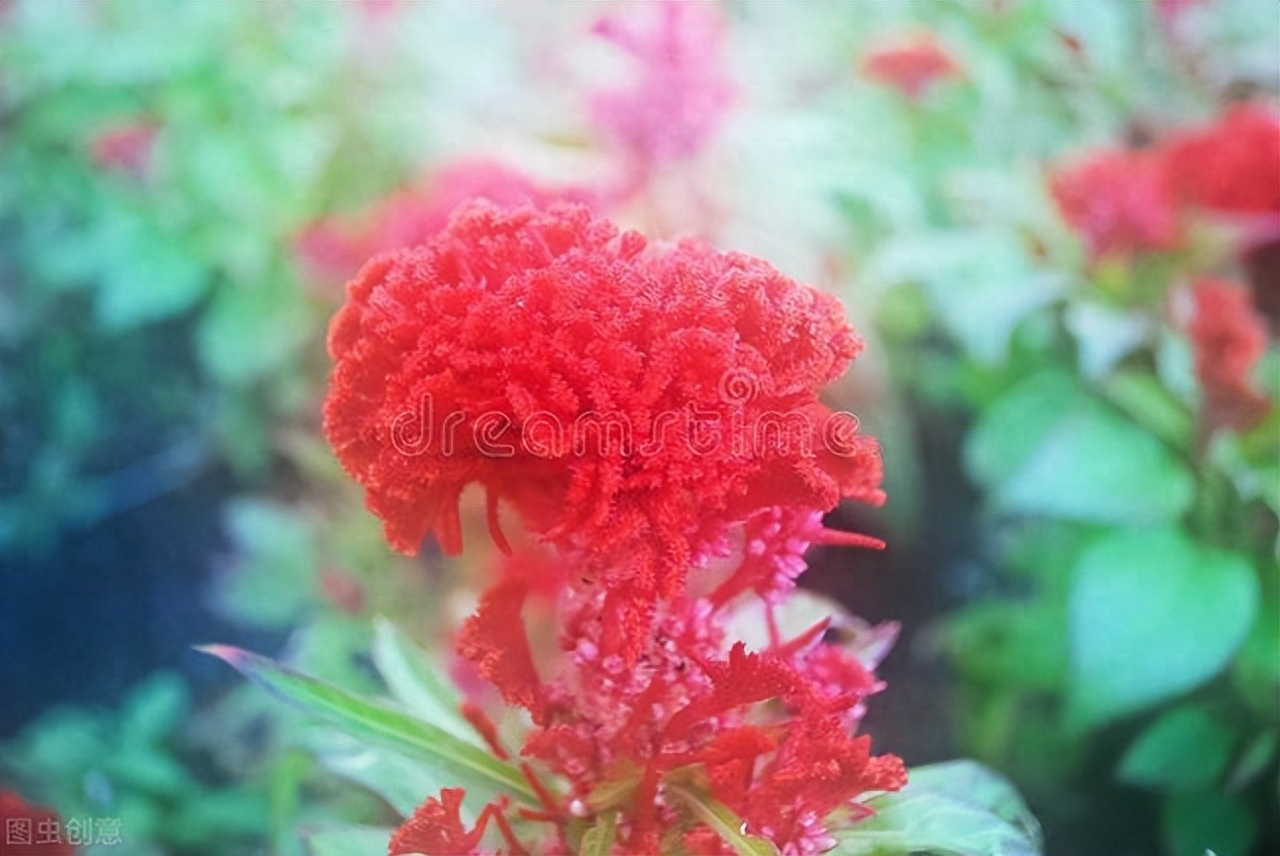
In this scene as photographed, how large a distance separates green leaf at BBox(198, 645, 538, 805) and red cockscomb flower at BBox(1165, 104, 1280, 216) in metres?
0.69

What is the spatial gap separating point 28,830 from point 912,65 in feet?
2.80

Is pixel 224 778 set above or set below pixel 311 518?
below

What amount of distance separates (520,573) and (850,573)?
0.78ft

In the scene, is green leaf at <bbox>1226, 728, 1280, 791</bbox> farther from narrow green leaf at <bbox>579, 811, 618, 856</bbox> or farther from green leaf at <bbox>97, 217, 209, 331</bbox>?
green leaf at <bbox>97, 217, 209, 331</bbox>

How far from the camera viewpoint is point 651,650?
0.62 m

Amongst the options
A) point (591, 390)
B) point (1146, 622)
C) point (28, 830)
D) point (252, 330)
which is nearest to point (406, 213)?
point (252, 330)

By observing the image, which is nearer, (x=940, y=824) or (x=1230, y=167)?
(x=940, y=824)

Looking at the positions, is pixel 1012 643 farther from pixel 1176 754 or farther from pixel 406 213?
pixel 406 213

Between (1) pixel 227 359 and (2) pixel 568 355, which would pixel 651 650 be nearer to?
(2) pixel 568 355

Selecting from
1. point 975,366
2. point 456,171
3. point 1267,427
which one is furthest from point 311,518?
point 1267,427

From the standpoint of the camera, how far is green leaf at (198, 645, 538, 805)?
0.65 metres

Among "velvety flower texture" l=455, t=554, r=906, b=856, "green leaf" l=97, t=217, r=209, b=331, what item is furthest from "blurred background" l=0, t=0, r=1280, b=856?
"velvety flower texture" l=455, t=554, r=906, b=856

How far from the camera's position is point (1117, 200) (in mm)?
866
